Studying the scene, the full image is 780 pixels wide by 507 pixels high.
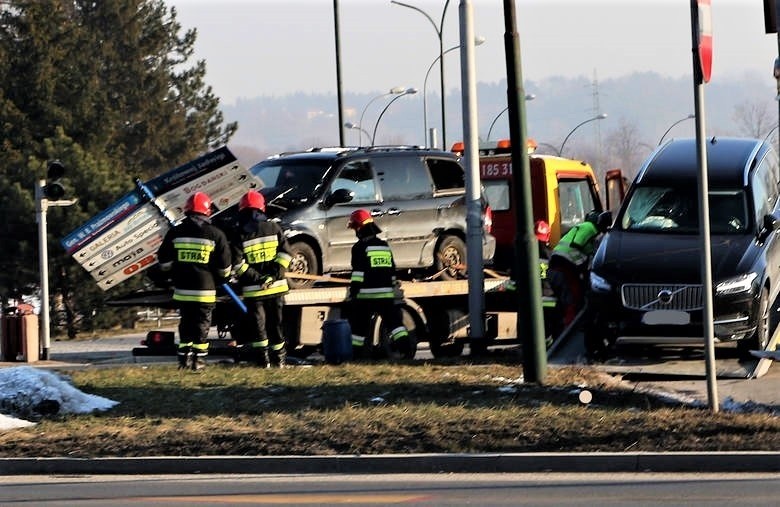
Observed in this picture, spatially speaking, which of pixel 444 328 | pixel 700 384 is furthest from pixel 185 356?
pixel 700 384

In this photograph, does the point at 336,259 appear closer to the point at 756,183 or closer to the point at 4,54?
the point at 756,183

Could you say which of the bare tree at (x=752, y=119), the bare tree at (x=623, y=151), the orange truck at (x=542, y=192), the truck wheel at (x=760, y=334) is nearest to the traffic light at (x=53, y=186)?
the orange truck at (x=542, y=192)

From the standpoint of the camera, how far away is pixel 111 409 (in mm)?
12938

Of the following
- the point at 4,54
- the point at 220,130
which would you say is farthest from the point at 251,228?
the point at 220,130

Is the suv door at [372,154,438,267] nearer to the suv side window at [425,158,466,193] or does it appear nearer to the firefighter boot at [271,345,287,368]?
the suv side window at [425,158,466,193]

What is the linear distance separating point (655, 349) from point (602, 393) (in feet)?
12.1

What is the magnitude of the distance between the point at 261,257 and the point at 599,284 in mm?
3731

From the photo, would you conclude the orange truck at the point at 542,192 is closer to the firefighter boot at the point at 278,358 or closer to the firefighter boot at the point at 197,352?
the firefighter boot at the point at 278,358

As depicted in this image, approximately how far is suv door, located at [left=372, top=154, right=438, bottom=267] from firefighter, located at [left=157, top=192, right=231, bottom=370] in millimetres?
3034

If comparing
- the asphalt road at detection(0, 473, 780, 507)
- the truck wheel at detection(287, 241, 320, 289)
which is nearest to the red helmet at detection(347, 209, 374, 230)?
the truck wheel at detection(287, 241, 320, 289)

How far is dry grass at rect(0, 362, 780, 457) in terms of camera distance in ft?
35.8

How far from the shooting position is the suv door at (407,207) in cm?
1778

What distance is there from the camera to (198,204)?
15.1 m

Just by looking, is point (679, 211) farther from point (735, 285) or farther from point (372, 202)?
point (372, 202)
